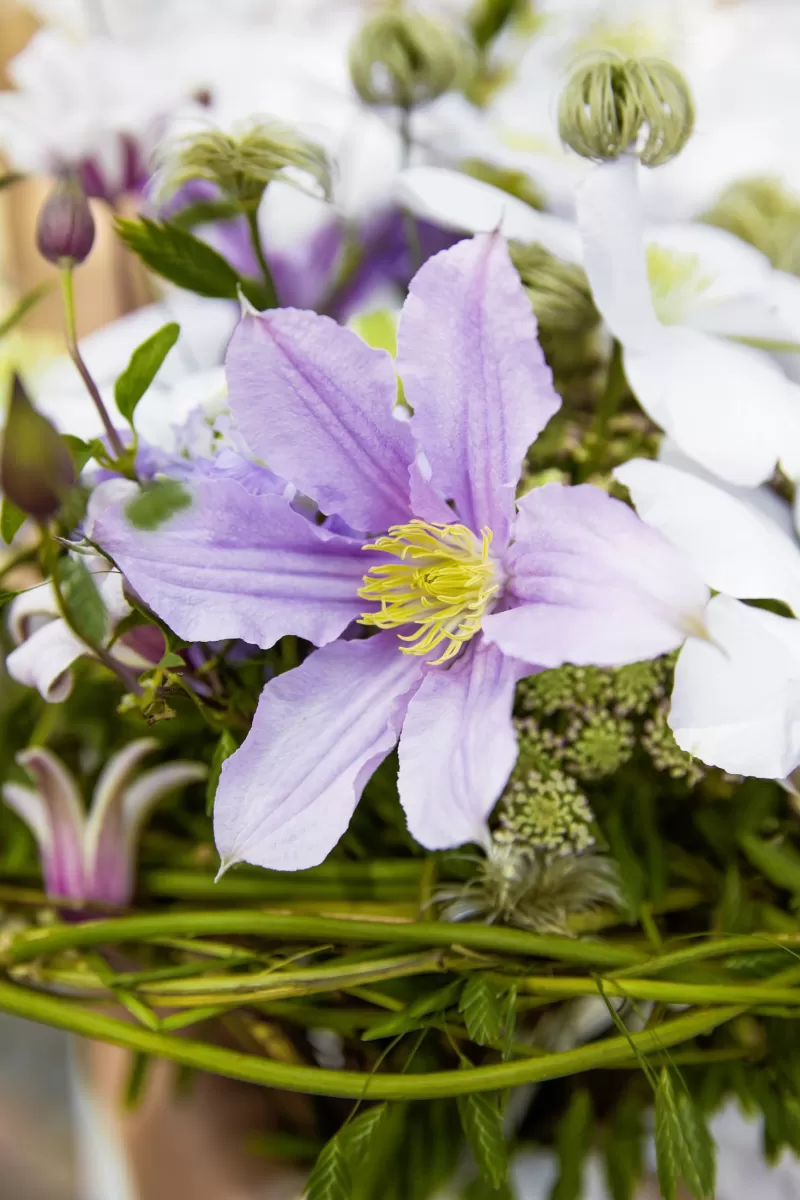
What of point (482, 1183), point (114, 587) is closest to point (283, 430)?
point (114, 587)

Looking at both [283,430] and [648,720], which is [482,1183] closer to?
[648,720]

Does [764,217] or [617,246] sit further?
[764,217]

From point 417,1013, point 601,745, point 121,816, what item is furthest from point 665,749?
point 121,816

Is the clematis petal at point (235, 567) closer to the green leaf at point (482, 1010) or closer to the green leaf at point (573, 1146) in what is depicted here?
the green leaf at point (482, 1010)

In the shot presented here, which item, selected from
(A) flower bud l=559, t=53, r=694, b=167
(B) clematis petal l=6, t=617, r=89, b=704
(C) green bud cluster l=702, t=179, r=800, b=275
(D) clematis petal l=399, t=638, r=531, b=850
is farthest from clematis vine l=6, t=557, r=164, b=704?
(C) green bud cluster l=702, t=179, r=800, b=275

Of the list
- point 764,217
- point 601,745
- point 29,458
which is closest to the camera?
point 29,458

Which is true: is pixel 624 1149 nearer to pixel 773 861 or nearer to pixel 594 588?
pixel 773 861

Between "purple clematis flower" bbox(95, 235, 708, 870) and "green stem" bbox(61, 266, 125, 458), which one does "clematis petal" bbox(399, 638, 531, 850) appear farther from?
"green stem" bbox(61, 266, 125, 458)
